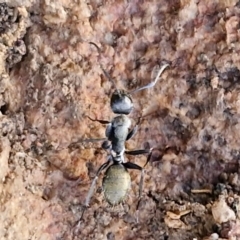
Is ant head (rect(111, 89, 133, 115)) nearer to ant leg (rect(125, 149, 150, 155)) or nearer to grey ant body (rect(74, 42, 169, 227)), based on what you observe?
grey ant body (rect(74, 42, 169, 227))

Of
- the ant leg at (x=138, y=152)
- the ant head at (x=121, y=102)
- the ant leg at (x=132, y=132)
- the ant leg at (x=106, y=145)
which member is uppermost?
the ant head at (x=121, y=102)

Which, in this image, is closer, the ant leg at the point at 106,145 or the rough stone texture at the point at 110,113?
the rough stone texture at the point at 110,113

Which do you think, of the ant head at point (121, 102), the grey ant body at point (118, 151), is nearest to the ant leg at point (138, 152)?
the grey ant body at point (118, 151)

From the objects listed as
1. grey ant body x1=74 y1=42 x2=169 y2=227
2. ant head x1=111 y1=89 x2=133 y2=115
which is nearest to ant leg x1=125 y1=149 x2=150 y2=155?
grey ant body x1=74 y1=42 x2=169 y2=227

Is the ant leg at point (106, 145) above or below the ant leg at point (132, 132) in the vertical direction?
below

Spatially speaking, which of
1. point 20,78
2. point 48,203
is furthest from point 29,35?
point 48,203

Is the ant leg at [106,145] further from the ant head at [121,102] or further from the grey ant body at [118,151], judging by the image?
the ant head at [121,102]

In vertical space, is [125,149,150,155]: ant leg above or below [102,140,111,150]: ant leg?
below
